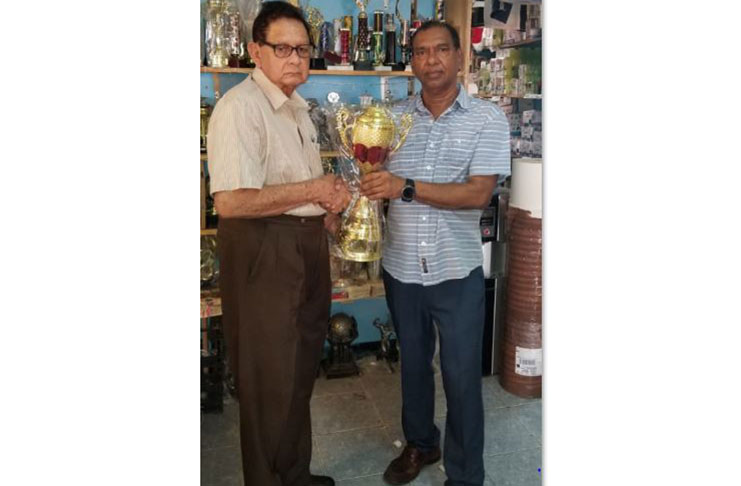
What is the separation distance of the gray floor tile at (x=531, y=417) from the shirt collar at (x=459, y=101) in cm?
60

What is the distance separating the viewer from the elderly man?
3.78ft

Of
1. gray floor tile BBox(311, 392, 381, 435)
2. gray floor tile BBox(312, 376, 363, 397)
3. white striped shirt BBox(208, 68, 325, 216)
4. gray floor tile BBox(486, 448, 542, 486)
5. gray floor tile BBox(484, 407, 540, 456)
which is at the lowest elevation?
gray floor tile BBox(486, 448, 542, 486)

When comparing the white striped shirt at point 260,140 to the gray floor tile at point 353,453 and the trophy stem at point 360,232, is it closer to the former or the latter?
the trophy stem at point 360,232

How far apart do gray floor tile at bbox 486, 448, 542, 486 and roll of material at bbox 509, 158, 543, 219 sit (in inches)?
18.0

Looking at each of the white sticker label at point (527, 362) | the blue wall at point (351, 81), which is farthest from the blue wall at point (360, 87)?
the white sticker label at point (527, 362)

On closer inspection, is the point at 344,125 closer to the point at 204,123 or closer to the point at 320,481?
the point at 204,123

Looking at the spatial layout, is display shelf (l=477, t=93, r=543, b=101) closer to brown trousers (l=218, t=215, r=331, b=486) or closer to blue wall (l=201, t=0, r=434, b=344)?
blue wall (l=201, t=0, r=434, b=344)

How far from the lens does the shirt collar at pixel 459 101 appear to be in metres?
1.18

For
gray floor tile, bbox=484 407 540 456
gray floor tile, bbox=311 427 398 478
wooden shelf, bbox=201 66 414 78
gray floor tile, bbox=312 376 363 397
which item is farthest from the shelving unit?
gray floor tile, bbox=484 407 540 456

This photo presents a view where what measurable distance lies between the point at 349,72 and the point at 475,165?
34 cm

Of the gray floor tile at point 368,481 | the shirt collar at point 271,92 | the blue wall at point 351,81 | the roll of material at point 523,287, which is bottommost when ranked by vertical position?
the gray floor tile at point 368,481
